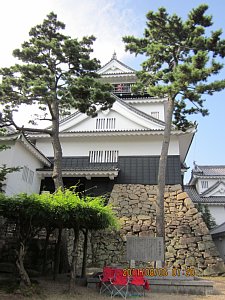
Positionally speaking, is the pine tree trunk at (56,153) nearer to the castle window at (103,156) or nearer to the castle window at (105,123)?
the castle window at (103,156)

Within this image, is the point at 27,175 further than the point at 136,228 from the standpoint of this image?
Yes

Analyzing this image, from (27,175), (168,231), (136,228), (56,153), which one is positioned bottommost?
(168,231)

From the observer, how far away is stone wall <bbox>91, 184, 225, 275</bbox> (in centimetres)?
1292

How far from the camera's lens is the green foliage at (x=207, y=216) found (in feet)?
79.2

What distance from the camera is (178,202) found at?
15141 millimetres

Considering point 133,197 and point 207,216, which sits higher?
point 207,216

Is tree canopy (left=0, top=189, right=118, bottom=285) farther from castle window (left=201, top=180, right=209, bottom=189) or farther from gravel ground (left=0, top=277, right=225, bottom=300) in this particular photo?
castle window (left=201, top=180, right=209, bottom=189)

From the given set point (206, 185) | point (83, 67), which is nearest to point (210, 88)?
point (83, 67)

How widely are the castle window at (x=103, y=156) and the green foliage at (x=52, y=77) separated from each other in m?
5.40

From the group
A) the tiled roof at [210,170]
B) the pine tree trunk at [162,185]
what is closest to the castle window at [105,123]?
the pine tree trunk at [162,185]

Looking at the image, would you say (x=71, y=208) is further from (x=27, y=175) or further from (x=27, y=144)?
(x=27, y=175)

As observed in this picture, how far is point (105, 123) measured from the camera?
60.7 feet

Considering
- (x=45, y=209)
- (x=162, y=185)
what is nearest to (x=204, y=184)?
(x=162, y=185)

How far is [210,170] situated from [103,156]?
23881mm
